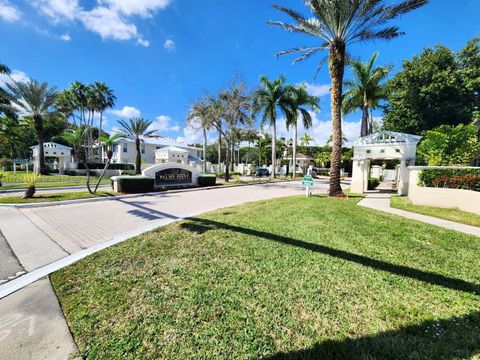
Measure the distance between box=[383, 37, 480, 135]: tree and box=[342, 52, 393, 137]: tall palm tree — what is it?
4307mm

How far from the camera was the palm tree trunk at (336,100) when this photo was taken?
11.9 metres

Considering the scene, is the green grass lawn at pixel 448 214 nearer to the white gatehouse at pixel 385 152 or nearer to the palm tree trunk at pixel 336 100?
the palm tree trunk at pixel 336 100

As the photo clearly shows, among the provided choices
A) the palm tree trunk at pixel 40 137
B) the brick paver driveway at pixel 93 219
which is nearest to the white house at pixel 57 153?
the palm tree trunk at pixel 40 137

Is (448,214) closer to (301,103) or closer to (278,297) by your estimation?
(278,297)

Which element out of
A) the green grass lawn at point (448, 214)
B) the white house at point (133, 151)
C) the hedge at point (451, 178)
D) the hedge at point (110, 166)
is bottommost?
the green grass lawn at point (448, 214)

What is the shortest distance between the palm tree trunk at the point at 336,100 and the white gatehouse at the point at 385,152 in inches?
140

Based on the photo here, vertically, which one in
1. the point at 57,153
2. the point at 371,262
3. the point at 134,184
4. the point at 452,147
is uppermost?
the point at 57,153

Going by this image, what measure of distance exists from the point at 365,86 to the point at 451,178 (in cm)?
1439

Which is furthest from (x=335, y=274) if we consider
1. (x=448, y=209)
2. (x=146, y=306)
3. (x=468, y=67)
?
(x=468, y=67)

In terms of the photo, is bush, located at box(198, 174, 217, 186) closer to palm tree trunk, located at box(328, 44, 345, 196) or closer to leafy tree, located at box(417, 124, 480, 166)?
palm tree trunk, located at box(328, 44, 345, 196)

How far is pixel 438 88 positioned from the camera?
23047mm

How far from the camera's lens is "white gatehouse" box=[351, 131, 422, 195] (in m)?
13.8

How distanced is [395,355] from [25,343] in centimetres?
411

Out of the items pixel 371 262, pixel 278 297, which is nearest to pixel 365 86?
A: pixel 371 262
